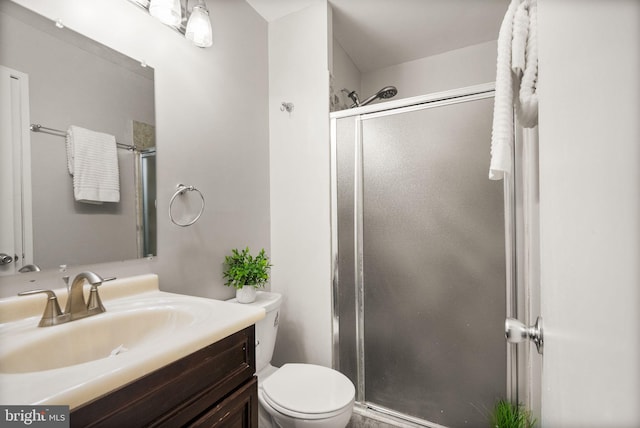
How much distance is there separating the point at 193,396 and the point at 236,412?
0.19 m

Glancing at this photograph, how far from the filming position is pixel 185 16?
1.38m

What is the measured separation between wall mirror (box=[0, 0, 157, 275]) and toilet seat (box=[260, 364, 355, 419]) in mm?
772

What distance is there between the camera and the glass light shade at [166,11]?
1.18 m

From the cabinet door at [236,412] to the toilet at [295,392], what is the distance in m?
0.26

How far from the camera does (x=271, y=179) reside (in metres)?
1.97

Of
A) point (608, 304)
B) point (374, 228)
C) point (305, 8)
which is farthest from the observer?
point (305, 8)

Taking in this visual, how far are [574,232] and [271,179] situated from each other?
1.84 metres

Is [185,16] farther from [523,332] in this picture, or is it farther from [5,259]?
[523,332]

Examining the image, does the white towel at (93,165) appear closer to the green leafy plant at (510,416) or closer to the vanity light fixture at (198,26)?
the vanity light fixture at (198,26)

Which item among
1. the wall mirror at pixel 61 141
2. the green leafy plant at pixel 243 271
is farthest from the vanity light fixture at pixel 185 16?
the green leafy plant at pixel 243 271

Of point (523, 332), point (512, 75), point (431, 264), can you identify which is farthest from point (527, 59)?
point (431, 264)

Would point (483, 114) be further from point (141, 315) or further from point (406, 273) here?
point (141, 315)

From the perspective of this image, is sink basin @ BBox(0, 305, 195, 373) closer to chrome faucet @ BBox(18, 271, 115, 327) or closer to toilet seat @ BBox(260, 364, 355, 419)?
chrome faucet @ BBox(18, 271, 115, 327)

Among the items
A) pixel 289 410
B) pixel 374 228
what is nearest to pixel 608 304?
pixel 289 410
